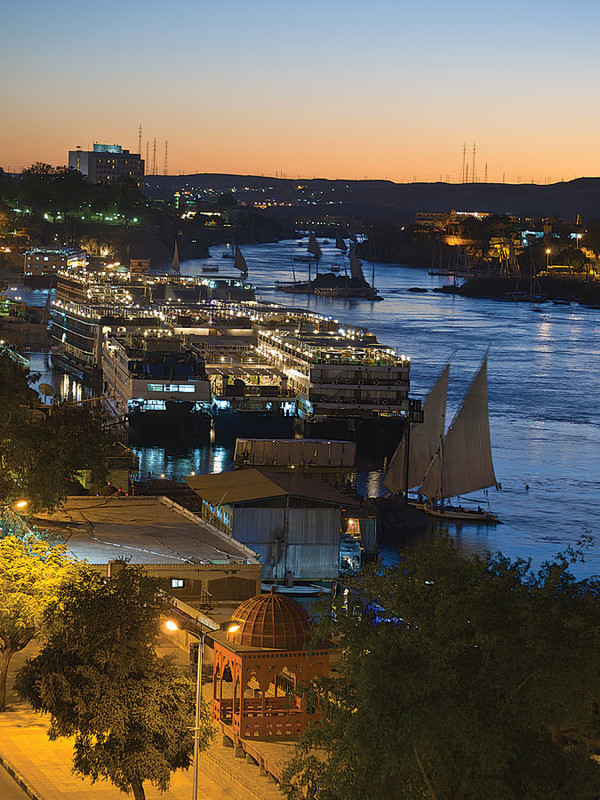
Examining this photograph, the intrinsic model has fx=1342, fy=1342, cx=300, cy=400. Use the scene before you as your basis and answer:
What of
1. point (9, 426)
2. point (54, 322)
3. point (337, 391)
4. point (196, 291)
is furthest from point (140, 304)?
point (9, 426)

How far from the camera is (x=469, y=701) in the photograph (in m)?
8.16

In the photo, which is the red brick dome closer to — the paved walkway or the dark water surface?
the paved walkway

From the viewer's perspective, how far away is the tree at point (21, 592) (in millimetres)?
11742

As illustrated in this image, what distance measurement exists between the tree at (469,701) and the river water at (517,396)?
1550cm

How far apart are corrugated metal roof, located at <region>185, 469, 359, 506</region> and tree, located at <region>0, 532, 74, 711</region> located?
19.4 ft

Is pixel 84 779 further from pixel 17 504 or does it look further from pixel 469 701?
pixel 17 504

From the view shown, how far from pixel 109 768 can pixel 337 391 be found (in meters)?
29.7

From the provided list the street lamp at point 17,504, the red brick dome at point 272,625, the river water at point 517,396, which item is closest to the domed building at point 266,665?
the red brick dome at point 272,625

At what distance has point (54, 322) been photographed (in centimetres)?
5788

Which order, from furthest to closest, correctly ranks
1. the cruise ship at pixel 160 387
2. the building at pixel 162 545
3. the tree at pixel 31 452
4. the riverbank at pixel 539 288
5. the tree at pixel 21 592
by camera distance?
the riverbank at pixel 539 288
the cruise ship at pixel 160 387
the tree at pixel 31 452
the building at pixel 162 545
the tree at pixel 21 592

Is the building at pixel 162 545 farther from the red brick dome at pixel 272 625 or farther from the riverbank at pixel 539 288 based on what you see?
the riverbank at pixel 539 288

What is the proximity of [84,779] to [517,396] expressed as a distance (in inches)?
1522

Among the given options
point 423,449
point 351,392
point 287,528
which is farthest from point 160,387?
point 287,528

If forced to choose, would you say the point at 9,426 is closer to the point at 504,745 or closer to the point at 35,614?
the point at 35,614
